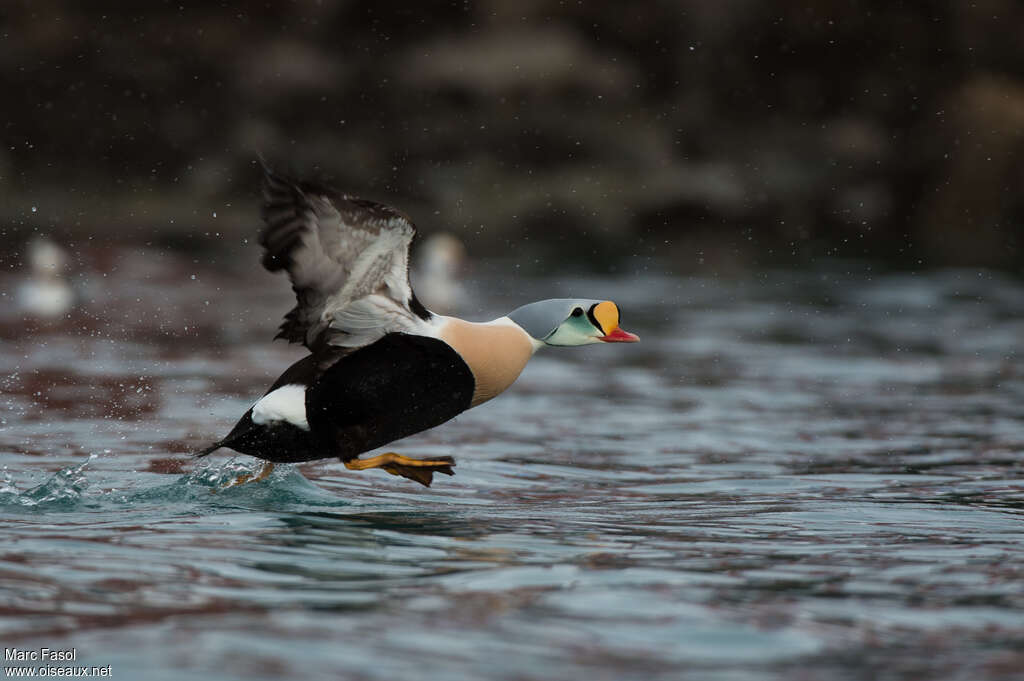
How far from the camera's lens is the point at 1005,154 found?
822 inches

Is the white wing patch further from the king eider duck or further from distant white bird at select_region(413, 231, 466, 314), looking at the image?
distant white bird at select_region(413, 231, 466, 314)

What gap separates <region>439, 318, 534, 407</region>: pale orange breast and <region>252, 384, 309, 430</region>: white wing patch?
50 centimetres

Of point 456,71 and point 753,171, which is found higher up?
point 456,71

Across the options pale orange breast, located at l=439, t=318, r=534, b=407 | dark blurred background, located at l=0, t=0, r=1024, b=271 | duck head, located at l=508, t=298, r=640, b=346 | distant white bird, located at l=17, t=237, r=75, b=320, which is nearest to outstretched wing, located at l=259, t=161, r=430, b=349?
pale orange breast, located at l=439, t=318, r=534, b=407

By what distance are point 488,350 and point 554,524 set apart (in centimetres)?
60

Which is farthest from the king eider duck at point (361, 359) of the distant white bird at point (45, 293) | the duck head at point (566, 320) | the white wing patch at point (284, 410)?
the distant white bird at point (45, 293)

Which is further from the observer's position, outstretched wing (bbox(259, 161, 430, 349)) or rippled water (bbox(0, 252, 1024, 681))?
outstretched wing (bbox(259, 161, 430, 349))

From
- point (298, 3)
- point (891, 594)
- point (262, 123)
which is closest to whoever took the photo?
point (891, 594)

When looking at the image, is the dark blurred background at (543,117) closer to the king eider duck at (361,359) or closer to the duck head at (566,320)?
the duck head at (566,320)

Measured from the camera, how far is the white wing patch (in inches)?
190

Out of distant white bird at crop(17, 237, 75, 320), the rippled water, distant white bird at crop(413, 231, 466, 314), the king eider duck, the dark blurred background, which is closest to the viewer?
the rippled water

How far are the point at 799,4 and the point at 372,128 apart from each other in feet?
23.2

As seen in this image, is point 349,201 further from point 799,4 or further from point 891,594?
point 799,4

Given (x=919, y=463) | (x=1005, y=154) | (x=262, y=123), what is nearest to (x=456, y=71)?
(x=262, y=123)
